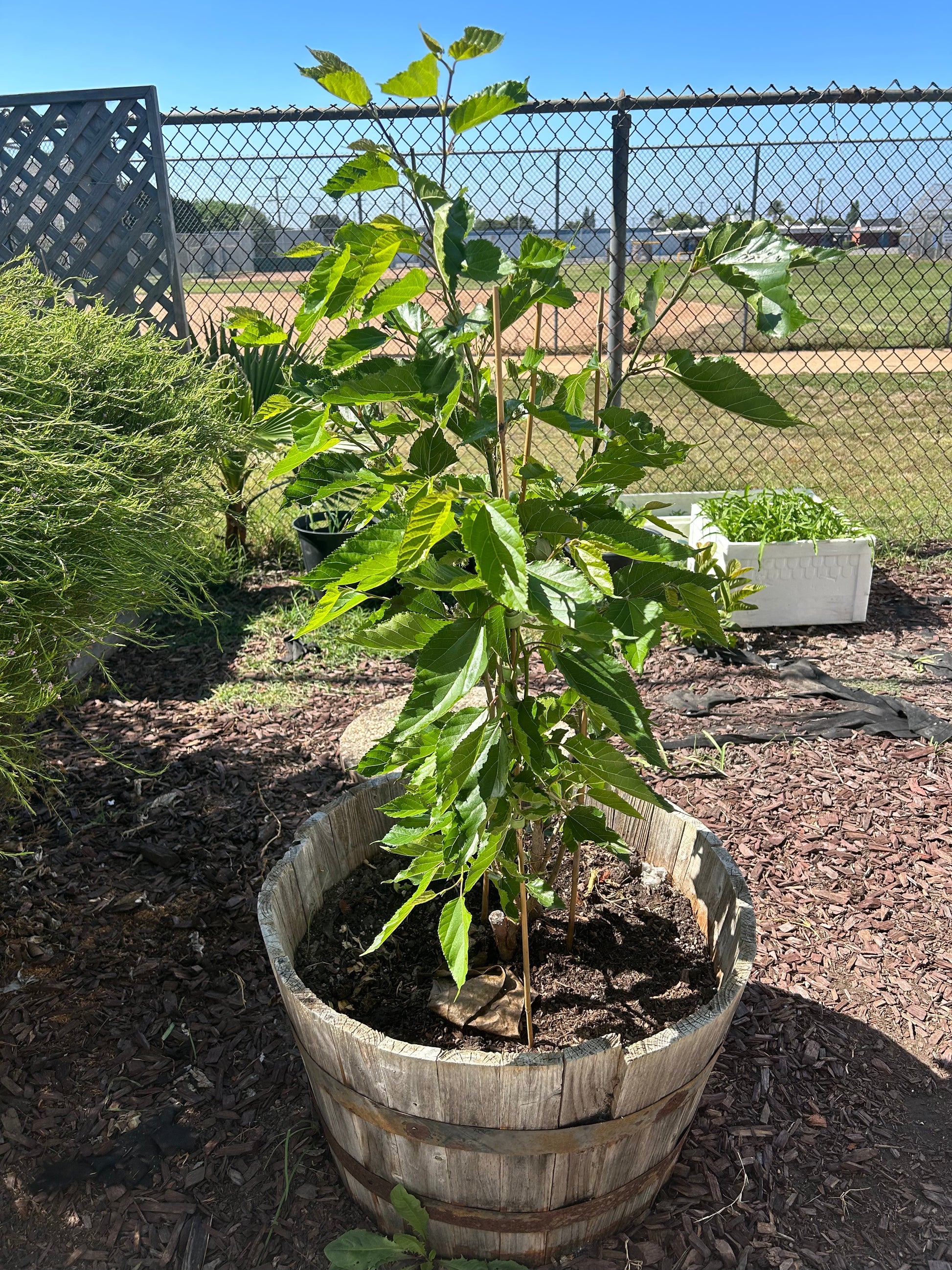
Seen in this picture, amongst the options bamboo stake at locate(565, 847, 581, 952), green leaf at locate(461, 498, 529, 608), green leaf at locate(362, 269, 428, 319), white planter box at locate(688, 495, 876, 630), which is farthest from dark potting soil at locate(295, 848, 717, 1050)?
white planter box at locate(688, 495, 876, 630)

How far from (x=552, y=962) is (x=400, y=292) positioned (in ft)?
4.29

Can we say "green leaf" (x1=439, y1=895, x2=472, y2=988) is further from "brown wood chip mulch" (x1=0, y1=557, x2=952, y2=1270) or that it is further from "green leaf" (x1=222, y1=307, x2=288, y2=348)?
"green leaf" (x1=222, y1=307, x2=288, y2=348)

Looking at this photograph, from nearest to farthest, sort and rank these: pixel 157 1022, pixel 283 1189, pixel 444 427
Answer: pixel 444 427 < pixel 283 1189 < pixel 157 1022

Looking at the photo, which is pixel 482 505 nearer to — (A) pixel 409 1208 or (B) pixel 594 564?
(B) pixel 594 564

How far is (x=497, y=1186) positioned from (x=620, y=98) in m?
4.35

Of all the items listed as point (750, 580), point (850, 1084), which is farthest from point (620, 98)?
point (850, 1084)

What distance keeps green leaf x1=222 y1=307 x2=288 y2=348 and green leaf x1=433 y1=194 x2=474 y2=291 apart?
0.37m

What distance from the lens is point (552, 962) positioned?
1.80 metres

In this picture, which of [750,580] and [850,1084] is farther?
[750,580]

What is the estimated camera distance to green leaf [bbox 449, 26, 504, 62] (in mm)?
975

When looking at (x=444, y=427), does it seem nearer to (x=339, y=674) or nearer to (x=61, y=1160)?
(x=61, y=1160)

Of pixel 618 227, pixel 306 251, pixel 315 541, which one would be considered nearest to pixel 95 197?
pixel 315 541

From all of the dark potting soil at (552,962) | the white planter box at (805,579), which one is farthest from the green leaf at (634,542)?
the white planter box at (805,579)

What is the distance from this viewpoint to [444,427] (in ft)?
3.92
